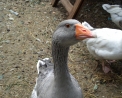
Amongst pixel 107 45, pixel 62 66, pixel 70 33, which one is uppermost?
pixel 70 33

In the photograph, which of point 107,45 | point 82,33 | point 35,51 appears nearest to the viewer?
point 82,33

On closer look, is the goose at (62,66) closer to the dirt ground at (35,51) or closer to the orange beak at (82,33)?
the orange beak at (82,33)

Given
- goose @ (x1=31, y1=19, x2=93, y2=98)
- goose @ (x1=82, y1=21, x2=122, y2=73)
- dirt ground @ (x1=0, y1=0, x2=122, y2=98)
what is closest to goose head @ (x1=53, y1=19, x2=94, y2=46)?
goose @ (x1=31, y1=19, x2=93, y2=98)

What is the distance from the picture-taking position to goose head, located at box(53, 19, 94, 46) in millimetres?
1913

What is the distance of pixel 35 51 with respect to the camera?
373 cm

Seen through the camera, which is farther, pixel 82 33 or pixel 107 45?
pixel 107 45

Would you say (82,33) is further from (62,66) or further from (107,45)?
(107,45)

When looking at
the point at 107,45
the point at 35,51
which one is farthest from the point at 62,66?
the point at 35,51

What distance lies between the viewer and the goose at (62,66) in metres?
1.95

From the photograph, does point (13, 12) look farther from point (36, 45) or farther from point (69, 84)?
point (69, 84)

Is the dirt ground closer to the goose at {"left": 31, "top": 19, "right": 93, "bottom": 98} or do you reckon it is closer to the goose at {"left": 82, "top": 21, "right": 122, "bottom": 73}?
the goose at {"left": 82, "top": 21, "right": 122, "bottom": 73}

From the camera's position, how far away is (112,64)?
145 inches

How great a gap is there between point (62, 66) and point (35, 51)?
159 centimetres

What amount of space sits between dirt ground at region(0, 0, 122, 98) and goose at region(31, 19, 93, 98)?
72 centimetres
